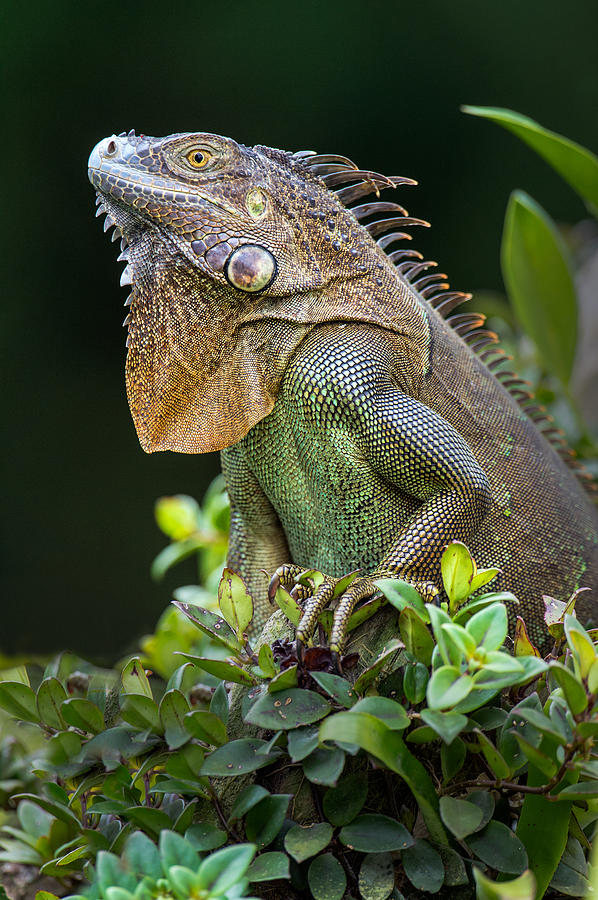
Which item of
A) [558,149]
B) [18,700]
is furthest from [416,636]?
[558,149]

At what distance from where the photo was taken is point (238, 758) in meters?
1.12

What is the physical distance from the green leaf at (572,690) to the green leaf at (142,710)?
21.7 inches

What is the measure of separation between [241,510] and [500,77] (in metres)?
3.00

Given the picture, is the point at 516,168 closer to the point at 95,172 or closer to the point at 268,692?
the point at 95,172

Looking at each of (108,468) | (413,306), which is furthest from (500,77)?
(413,306)

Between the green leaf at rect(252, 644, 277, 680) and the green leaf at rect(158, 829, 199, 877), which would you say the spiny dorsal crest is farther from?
the green leaf at rect(158, 829, 199, 877)

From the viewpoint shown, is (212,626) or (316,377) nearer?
(212,626)

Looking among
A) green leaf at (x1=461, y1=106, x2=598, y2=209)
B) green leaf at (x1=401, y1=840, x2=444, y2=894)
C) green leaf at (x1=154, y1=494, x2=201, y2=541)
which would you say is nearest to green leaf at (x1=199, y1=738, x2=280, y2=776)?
green leaf at (x1=401, y1=840, x2=444, y2=894)

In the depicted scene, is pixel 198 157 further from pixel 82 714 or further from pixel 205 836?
pixel 205 836

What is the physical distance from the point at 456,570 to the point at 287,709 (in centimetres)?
29

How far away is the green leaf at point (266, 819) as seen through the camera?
43.5 inches

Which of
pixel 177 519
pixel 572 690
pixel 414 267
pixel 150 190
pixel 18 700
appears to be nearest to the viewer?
pixel 572 690

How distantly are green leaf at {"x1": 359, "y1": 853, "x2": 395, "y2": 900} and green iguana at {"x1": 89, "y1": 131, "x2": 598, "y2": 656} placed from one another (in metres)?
0.38

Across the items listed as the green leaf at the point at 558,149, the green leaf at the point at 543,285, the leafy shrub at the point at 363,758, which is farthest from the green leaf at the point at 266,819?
the green leaf at the point at 543,285
